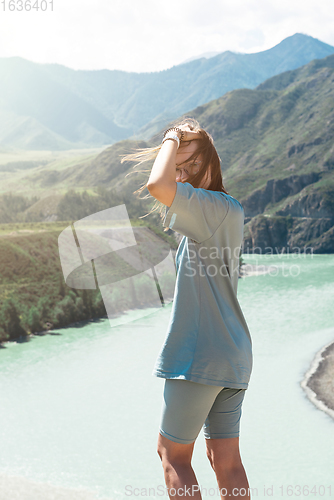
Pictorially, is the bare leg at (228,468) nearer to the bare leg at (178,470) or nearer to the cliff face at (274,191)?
the bare leg at (178,470)

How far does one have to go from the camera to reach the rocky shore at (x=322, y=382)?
612cm

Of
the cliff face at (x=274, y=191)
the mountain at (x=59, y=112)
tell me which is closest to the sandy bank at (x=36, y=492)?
the cliff face at (x=274, y=191)

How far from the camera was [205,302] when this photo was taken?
1495 mm

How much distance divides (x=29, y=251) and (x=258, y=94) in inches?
2900

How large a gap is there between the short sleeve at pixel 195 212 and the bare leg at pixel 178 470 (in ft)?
2.33

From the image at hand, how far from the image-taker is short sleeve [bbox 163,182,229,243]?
139cm

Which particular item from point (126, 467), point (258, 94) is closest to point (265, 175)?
point (258, 94)

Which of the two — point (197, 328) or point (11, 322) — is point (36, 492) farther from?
point (11, 322)

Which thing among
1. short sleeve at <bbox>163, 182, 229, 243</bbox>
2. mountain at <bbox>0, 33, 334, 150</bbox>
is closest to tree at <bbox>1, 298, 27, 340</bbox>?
short sleeve at <bbox>163, 182, 229, 243</bbox>

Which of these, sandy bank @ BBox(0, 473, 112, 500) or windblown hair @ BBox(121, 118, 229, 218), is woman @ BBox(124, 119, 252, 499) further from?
sandy bank @ BBox(0, 473, 112, 500)

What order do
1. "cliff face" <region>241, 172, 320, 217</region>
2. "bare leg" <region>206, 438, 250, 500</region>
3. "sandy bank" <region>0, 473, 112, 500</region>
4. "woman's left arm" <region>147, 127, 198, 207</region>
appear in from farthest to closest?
"cliff face" <region>241, 172, 320, 217</region> → "sandy bank" <region>0, 473, 112, 500</region> → "bare leg" <region>206, 438, 250, 500</region> → "woman's left arm" <region>147, 127, 198, 207</region>

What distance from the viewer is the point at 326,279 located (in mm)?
21375

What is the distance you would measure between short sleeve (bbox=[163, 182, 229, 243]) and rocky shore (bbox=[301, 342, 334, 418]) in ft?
16.9

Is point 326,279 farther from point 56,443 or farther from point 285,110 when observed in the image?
point 285,110
